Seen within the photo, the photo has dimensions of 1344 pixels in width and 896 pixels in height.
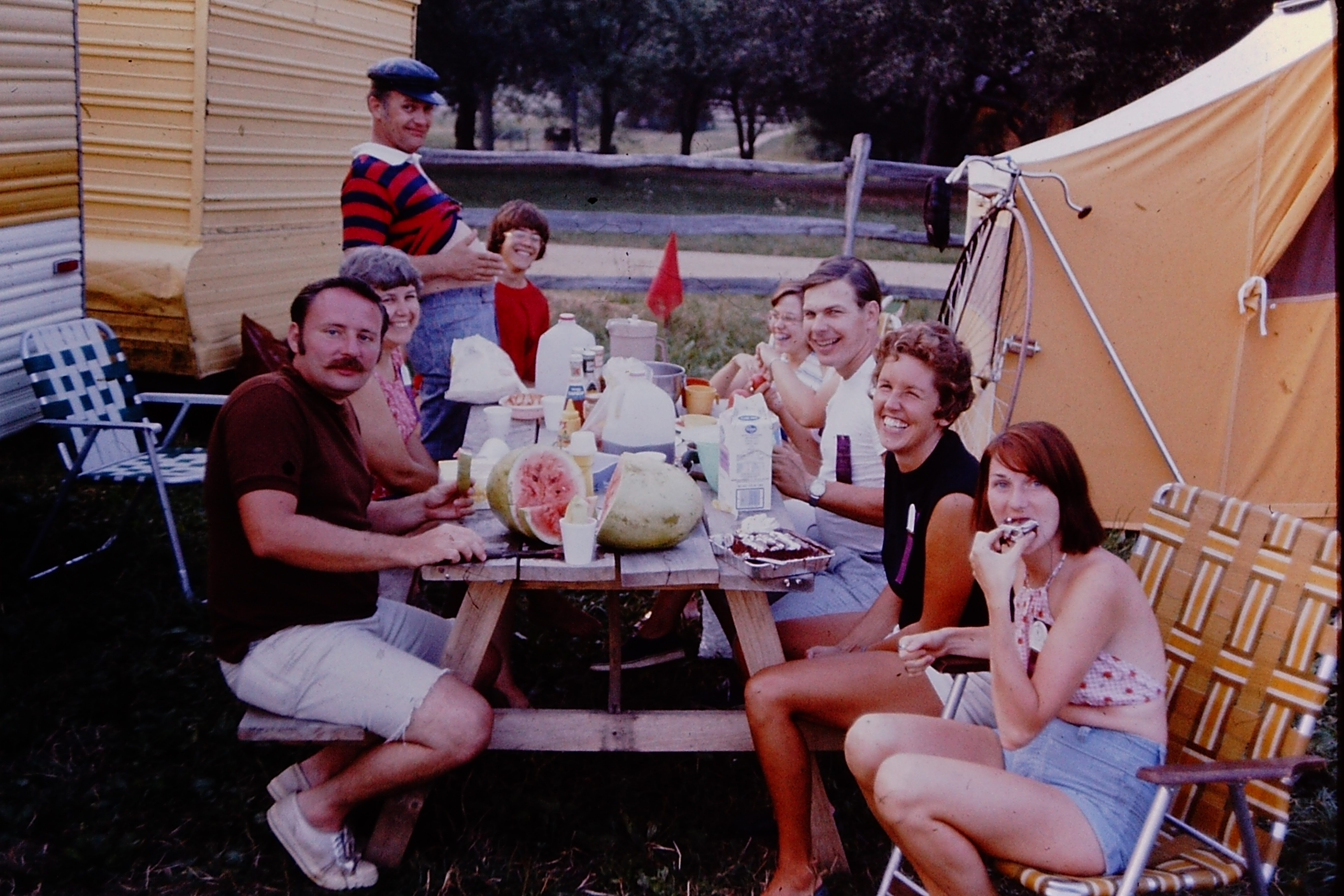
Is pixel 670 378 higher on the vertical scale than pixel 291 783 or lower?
higher

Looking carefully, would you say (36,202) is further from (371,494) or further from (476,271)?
(371,494)

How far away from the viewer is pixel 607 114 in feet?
92.5

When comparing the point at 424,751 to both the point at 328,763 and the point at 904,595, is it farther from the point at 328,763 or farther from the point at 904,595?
the point at 904,595

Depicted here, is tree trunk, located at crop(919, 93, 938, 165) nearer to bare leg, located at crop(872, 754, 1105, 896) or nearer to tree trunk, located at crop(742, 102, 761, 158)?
tree trunk, located at crop(742, 102, 761, 158)

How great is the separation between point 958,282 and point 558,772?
4788mm

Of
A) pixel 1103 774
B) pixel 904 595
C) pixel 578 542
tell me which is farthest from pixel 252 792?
pixel 1103 774

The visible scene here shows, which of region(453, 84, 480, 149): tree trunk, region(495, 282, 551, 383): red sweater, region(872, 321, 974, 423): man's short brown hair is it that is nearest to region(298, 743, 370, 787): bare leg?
region(872, 321, 974, 423): man's short brown hair

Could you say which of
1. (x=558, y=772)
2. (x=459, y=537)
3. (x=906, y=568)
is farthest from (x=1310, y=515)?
(x=459, y=537)

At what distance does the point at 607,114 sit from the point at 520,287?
23734 mm

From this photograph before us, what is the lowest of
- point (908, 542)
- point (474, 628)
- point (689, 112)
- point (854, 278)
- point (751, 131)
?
point (474, 628)

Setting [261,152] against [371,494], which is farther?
[261,152]

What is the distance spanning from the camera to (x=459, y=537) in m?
2.97

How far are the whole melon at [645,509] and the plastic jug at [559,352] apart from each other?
5.77 feet

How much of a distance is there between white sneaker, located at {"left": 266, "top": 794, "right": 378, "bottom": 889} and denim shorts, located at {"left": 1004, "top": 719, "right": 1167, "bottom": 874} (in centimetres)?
184
